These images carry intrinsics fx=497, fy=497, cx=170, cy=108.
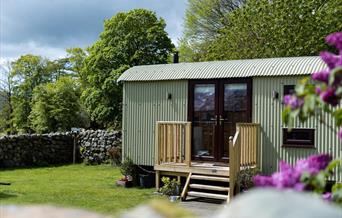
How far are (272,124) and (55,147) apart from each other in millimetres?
10419

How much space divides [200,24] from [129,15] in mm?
3996

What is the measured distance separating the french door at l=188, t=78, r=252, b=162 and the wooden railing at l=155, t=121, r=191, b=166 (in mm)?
625

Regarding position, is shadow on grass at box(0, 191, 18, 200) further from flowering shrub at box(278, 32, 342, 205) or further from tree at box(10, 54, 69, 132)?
tree at box(10, 54, 69, 132)

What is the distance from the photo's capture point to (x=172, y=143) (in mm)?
11516

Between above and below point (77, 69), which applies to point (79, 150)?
below

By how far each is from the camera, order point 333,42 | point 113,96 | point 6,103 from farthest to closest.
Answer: point 6,103 < point 113,96 < point 333,42

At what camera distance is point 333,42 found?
319 cm

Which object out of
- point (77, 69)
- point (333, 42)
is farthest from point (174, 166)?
point (77, 69)

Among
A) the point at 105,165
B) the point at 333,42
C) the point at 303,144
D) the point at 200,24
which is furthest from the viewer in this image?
the point at 200,24

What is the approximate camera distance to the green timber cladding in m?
10.7

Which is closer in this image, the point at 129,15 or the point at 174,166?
the point at 174,166

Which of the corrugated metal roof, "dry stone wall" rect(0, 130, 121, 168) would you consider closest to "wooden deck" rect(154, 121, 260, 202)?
the corrugated metal roof

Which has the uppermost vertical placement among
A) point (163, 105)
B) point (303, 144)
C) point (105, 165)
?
point (163, 105)

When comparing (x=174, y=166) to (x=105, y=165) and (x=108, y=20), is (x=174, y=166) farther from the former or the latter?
(x=108, y=20)
